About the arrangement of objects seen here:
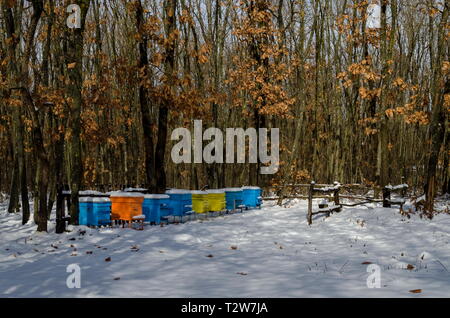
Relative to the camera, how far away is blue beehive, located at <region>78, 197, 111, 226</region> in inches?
498

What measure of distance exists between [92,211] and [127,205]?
1033mm

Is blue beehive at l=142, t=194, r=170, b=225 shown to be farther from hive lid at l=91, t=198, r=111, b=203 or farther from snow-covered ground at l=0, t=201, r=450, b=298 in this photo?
hive lid at l=91, t=198, r=111, b=203

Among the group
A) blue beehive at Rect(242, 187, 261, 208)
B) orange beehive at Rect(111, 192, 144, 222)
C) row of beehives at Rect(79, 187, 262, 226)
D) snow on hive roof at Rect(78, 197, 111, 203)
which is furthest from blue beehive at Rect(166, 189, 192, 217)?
blue beehive at Rect(242, 187, 261, 208)

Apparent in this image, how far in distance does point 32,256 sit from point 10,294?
3.53 metres

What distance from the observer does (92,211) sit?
1269cm

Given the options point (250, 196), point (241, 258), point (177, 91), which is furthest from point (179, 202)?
point (177, 91)

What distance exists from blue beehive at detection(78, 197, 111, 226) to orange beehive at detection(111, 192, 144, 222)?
471 mm

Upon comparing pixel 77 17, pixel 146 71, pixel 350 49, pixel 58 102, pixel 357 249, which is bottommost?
pixel 357 249

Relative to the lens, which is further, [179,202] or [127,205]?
[179,202]

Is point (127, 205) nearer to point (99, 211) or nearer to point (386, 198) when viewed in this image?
point (99, 211)

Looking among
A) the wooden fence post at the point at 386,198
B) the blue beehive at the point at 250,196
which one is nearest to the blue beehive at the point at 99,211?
the blue beehive at the point at 250,196
